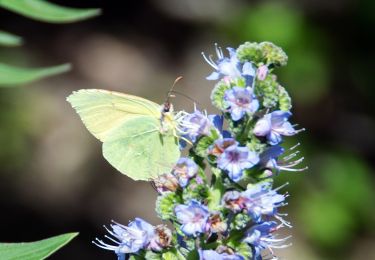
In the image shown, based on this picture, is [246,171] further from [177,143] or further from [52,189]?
[52,189]

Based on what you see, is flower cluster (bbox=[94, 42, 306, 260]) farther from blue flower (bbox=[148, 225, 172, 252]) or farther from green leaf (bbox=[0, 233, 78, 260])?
green leaf (bbox=[0, 233, 78, 260])

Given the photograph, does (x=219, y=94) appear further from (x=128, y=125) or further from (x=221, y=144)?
(x=128, y=125)

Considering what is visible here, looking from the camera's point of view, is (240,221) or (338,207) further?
(338,207)

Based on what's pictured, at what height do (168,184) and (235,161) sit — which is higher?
(235,161)

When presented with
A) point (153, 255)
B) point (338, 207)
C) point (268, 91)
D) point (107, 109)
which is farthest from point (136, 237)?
point (338, 207)

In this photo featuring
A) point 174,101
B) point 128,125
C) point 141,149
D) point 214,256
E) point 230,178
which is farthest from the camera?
point 174,101

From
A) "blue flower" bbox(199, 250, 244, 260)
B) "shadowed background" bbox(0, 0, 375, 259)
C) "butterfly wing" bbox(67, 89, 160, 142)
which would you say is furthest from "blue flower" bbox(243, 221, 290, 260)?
"shadowed background" bbox(0, 0, 375, 259)

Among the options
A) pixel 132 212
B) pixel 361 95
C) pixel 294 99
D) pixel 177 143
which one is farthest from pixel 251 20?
pixel 177 143

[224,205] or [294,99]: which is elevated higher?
[224,205]
